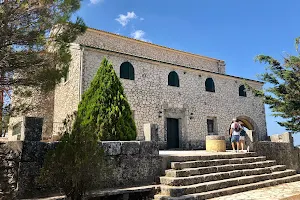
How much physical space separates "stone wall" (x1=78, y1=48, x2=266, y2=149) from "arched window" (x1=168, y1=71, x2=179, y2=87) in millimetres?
254

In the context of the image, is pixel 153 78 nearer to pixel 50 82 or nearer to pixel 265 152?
pixel 265 152

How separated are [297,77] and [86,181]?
13.7 metres

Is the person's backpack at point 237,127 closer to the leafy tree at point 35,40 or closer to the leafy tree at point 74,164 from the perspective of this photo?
the leafy tree at point 74,164

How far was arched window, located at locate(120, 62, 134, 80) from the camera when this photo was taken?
13375 mm

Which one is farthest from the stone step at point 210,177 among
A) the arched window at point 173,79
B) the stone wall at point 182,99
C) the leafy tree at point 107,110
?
the arched window at point 173,79

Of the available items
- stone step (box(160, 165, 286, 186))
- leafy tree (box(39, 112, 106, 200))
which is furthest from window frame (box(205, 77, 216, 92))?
leafy tree (box(39, 112, 106, 200))

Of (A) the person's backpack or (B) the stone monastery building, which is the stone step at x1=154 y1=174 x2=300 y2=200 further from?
(B) the stone monastery building

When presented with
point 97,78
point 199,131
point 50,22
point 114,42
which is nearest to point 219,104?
point 199,131

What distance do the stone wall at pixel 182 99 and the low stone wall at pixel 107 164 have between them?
6.57 metres

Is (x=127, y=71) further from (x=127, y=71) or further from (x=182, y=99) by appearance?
(x=182, y=99)

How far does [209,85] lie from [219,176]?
10740 mm

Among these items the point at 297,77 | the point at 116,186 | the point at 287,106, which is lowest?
the point at 116,186

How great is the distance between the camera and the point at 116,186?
5.89m

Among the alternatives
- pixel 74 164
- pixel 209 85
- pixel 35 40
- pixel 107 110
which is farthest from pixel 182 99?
pixel 74 164
